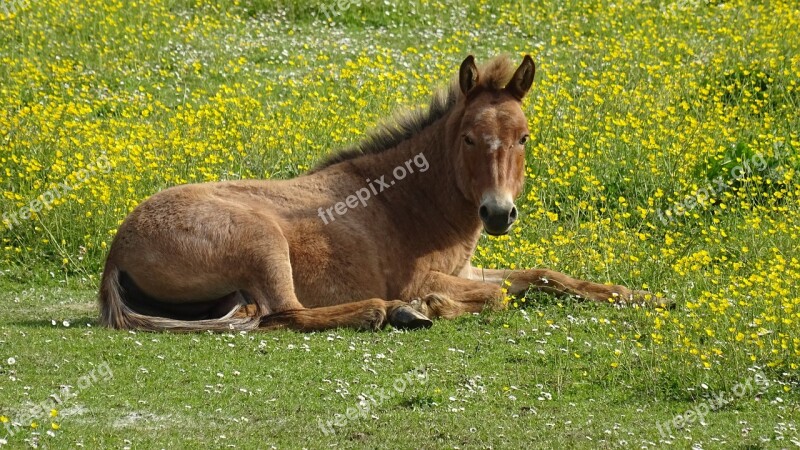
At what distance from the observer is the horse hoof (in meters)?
9.16

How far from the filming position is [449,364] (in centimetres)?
822

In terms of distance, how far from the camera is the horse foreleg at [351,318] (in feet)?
29.9

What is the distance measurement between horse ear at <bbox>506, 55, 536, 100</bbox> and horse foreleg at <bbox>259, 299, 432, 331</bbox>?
1.94 metres

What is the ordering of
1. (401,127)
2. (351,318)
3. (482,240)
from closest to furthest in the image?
(351,318), (401,127), (482,240)

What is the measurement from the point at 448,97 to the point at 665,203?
330 centimetres

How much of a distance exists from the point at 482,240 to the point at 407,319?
8.75ft

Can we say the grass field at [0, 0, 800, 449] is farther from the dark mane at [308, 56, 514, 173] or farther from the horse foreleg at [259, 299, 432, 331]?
the dark mane at [308, 56, 514, 173]

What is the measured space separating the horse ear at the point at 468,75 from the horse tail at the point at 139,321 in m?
2.45

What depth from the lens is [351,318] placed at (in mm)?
9141
